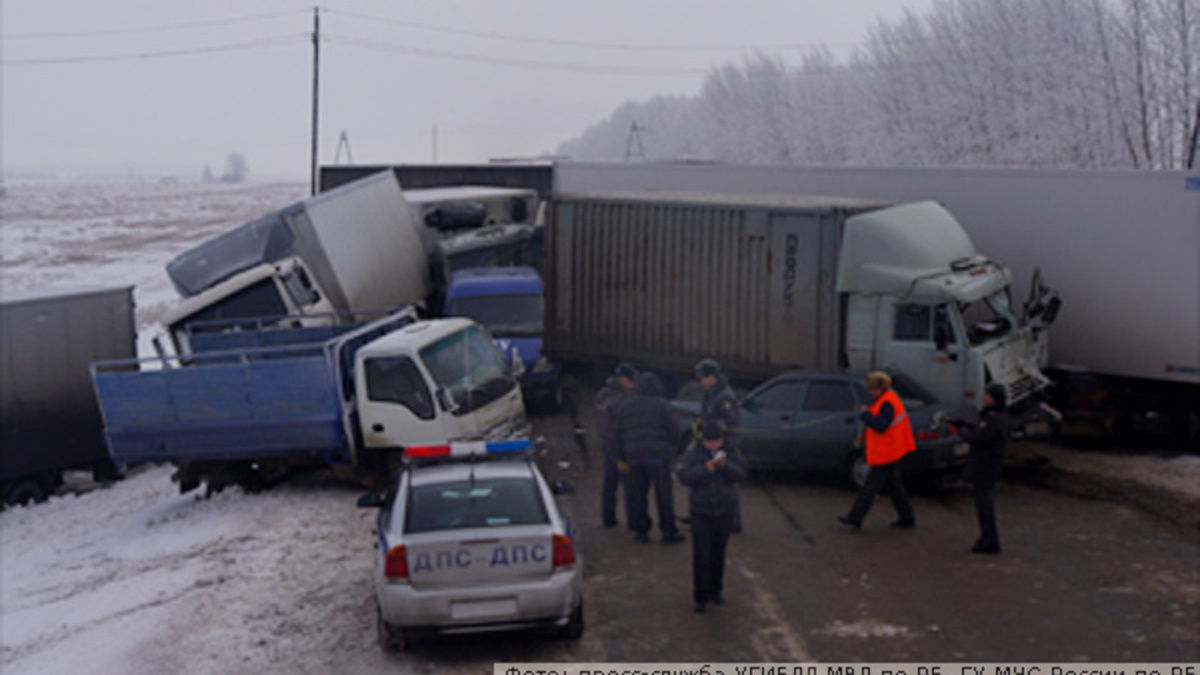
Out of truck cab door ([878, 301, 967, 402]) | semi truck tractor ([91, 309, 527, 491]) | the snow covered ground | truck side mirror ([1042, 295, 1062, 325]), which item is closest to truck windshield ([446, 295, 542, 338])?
semi truck tractor ([91, 309, 527, 491])

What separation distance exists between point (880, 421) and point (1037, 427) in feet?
12.9

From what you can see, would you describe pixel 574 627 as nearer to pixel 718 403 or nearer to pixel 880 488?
pixel 718 403

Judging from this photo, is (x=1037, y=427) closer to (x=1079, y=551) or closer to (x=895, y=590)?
(x=1079, y=551)

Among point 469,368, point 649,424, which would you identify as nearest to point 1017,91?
point 469,368

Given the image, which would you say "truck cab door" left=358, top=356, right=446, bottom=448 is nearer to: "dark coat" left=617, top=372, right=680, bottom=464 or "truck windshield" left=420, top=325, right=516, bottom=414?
"truck windshield" left=420, top=325, right=516, bottom=414

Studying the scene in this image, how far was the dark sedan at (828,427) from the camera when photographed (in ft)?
44.9

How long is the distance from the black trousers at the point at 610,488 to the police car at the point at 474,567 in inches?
140

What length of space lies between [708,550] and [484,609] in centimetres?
211

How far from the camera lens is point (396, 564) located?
8.49 m

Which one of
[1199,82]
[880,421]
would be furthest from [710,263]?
[1199,82]

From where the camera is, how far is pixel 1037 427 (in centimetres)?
1481

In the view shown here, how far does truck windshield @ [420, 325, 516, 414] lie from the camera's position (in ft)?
46.6

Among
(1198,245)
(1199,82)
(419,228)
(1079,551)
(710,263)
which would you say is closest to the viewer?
(1079,551)

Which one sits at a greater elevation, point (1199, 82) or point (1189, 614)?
point (1199, 82)
